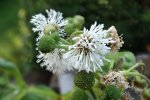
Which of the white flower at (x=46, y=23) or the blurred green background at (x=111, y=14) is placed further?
the blurred green background at (x=111, y=14)

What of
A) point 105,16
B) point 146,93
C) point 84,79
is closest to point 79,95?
point 84,79

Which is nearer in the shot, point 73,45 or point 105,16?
point 73,45

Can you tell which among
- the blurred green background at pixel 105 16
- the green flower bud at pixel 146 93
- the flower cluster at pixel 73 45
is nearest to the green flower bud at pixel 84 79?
the flower cluster at pixel 73 45

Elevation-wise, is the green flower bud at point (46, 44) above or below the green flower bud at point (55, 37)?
below

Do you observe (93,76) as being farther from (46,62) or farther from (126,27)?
(126,27)

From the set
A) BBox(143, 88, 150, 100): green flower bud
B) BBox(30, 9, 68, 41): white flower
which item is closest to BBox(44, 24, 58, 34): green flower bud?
BBox(30, 9, 68, 41): white flower

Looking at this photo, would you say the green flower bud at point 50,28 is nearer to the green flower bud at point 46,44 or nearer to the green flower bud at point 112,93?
the green flower bud at point 46,44

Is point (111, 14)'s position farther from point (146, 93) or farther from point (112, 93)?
point (112, 93)
